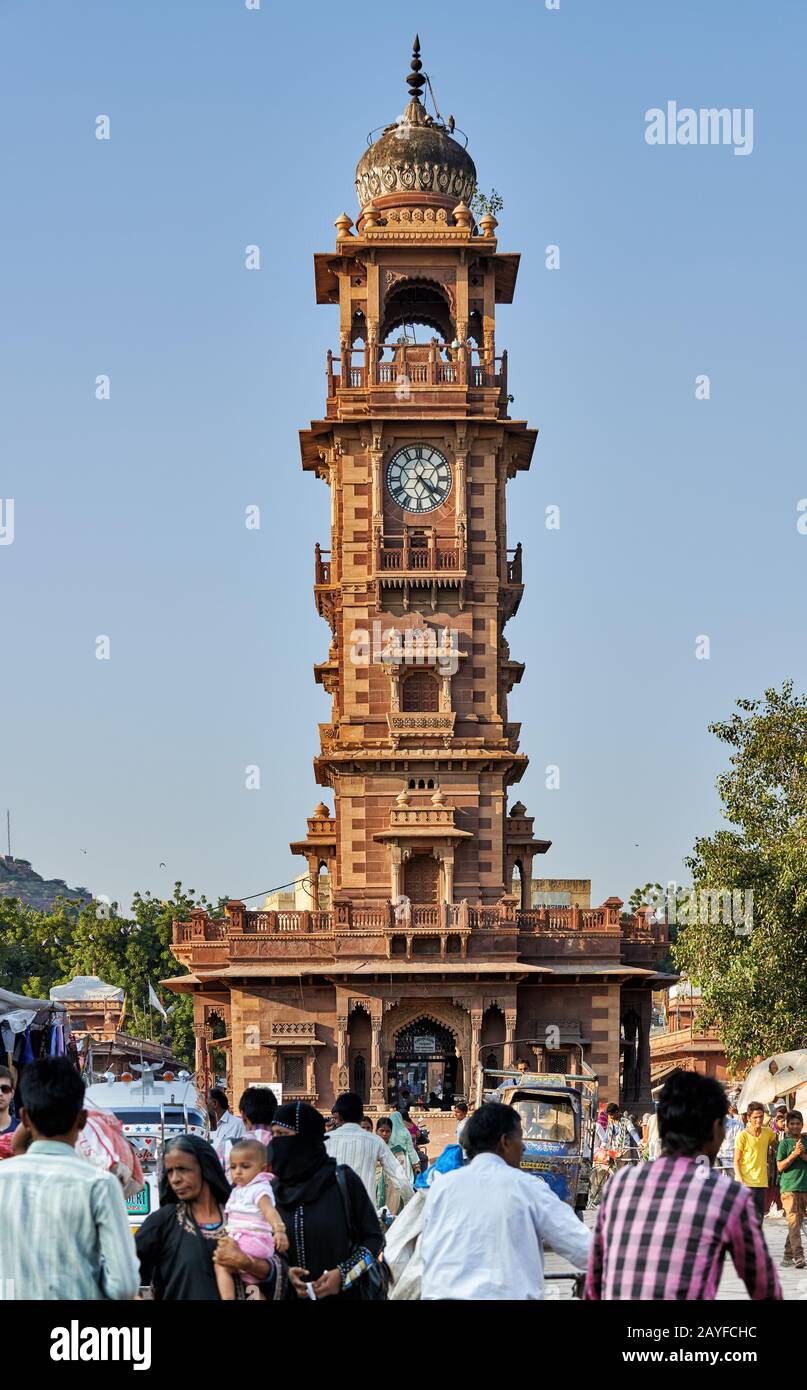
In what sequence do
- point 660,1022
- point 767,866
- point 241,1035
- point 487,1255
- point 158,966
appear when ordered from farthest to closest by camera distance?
point 660,1022
point 158,966
point 241,1035
point 767,866
point 487,1255

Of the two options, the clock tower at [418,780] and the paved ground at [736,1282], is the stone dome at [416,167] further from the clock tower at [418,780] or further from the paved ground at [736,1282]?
the paved ground at [736,1282]

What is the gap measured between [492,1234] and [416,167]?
5505 cm

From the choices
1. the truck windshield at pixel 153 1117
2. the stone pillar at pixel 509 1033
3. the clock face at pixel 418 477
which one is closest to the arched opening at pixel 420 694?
the clock face at pixel 418 477

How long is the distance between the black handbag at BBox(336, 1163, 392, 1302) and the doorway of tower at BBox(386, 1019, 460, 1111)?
143 ft

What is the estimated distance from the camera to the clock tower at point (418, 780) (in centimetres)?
5356

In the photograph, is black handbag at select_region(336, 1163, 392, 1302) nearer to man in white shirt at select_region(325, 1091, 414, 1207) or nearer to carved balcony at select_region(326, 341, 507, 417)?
man in white shirt at select_region(325, 1091, 414, 1207)

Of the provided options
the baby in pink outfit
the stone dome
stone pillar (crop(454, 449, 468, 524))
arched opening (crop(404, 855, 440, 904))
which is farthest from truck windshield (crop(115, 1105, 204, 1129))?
the stone dome

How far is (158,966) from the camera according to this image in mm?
93312

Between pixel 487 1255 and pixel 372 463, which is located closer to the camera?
pixel 487 1255

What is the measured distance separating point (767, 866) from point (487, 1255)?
114ft

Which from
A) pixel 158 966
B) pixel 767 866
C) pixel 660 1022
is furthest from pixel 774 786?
pixel 660 1022

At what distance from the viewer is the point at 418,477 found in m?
57.7
